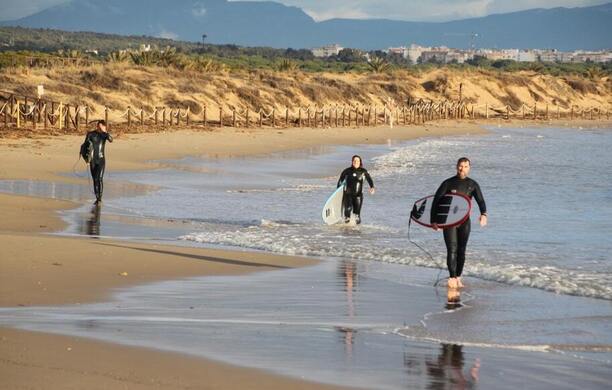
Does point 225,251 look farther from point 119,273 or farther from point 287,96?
point 287,96

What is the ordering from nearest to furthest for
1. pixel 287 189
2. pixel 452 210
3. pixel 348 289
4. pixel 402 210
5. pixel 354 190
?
pixel 348 289, pixel 452 210, pixel 354 190, pixel 402 210, pixel 287 189

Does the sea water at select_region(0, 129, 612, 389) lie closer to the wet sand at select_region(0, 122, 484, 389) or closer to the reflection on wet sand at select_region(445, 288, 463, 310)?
the reflection on wet sand at select_region(445, 288, 463, 310)

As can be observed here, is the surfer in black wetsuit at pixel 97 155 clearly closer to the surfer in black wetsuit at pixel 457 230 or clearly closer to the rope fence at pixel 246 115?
the surfer in black wetsuit at pixel 457 230

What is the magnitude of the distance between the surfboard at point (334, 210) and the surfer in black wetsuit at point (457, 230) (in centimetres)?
519

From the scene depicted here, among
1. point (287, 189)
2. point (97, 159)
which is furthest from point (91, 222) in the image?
point (287, 189)

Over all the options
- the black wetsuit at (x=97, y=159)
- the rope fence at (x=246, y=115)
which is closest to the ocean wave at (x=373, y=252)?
the black wetsuit at (x=97, y=159)

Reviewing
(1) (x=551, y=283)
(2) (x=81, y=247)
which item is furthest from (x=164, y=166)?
(1) (x=551, y=283)

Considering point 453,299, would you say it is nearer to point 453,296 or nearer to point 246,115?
point 453,296

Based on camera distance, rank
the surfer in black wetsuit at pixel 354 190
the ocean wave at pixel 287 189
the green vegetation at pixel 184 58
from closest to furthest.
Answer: the surfer in black wetsuit at pixel 354 190, the ocean wave at pixel 287 189, the green vegetation at pixel 184 58

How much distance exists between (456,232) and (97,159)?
9238 millimetres

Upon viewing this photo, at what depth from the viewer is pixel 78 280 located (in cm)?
1070

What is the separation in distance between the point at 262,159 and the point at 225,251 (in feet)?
64.7

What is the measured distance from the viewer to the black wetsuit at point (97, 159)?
1919 centimetres

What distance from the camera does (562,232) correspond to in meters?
17.0
